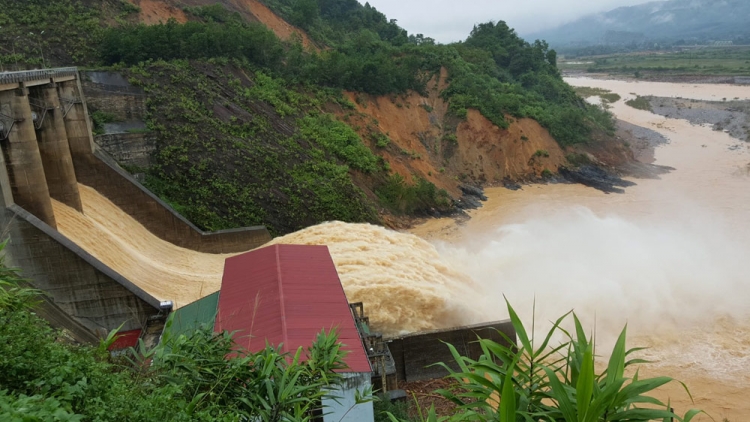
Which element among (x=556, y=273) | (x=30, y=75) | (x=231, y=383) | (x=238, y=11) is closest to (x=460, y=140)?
(x=556, y=273)

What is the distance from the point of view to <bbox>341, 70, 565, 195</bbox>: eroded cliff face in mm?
31578

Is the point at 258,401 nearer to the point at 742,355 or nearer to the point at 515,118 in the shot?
the point at 742,355

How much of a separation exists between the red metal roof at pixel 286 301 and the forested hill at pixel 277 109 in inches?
314

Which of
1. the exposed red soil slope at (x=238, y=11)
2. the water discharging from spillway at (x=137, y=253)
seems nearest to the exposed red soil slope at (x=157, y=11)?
the exposed red soil slope at (x=238, y=11)

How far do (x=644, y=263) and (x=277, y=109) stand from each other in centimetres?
1768

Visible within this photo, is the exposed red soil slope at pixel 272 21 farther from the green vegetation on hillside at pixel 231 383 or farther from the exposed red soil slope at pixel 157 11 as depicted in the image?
the green vegetation on hillside at pixel 231 383

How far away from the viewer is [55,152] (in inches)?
660

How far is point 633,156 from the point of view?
36688 millimetres

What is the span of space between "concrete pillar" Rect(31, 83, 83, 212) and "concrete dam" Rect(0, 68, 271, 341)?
0.09 ft

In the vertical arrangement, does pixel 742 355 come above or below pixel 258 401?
below

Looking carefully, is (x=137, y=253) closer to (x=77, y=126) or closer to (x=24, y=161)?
(x=24, y=161)

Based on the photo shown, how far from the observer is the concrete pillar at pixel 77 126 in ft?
60.8

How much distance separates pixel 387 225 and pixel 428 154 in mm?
9226

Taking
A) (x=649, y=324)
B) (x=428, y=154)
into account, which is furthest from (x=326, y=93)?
(x=649, y=324)
